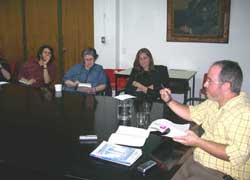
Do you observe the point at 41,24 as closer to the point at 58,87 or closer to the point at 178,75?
the point at 178,75

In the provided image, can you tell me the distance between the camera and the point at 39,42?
6.27 metres

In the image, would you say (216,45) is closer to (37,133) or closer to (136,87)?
(136,87)

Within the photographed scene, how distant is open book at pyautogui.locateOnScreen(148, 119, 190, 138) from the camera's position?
2.38m

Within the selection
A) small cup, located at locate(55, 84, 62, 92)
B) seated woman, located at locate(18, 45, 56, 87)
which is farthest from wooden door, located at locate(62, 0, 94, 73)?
Answer: small cup, located at locate(55, 84, 62, 92)

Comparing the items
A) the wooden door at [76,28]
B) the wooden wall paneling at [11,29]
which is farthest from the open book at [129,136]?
the wooden wall paneling at [11,29]

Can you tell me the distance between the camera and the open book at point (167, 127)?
2377 millimetres

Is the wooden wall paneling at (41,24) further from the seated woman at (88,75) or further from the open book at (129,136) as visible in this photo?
the open book at (129,136)

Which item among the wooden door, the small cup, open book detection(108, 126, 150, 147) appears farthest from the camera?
the wooden door

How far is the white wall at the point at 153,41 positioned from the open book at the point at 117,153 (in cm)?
360

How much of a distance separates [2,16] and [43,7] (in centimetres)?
88

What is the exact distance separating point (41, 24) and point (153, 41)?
194 cm

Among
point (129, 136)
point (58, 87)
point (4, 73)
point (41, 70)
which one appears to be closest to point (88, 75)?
point (41, 70)

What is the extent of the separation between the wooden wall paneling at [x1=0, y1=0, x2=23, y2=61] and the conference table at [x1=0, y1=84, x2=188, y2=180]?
316 cm

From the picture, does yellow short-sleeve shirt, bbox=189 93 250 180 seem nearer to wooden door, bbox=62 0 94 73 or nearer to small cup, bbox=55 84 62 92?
small cup, bbox=55 84 62 92
